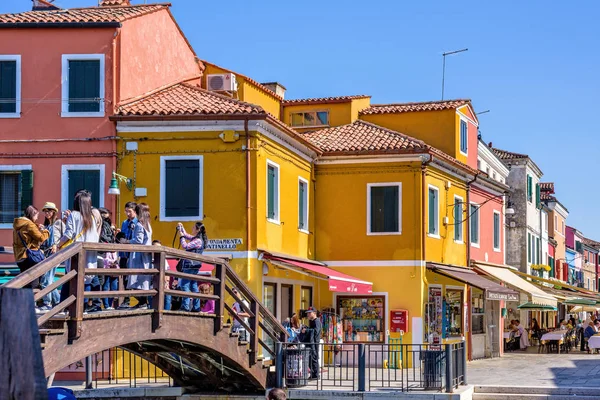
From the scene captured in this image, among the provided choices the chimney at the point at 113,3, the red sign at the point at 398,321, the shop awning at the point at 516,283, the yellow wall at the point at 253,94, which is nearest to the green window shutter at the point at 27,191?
the chimney at the point at 113,3

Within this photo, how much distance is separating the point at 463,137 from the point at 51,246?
22.1 metres

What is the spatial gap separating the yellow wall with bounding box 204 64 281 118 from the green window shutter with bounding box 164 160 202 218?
15.4 ft

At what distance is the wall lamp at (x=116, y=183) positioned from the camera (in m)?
23.5

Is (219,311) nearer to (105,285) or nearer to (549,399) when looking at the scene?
(105,285)

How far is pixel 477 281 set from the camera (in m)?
31.7

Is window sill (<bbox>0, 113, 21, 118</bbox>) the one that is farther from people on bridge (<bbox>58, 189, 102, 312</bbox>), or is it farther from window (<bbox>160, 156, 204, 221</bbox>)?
people on bridge (<bbox>58, 189, 102, 312</bbox>)

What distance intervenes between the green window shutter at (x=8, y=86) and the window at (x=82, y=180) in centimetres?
202

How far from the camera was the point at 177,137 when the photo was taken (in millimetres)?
24719

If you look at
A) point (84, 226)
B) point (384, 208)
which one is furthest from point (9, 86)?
point (84, 226)

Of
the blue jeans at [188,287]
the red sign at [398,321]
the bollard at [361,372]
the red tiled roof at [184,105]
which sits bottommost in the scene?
the bollard at [361,372]

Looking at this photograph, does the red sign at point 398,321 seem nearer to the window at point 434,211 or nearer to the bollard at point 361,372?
the window at point 434,211

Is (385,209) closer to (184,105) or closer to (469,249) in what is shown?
(469,249)

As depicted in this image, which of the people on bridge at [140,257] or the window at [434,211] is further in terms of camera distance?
the window at [434,211]

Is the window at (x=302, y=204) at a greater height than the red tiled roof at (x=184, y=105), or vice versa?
the red tiled roof at (x=184, y=105)
